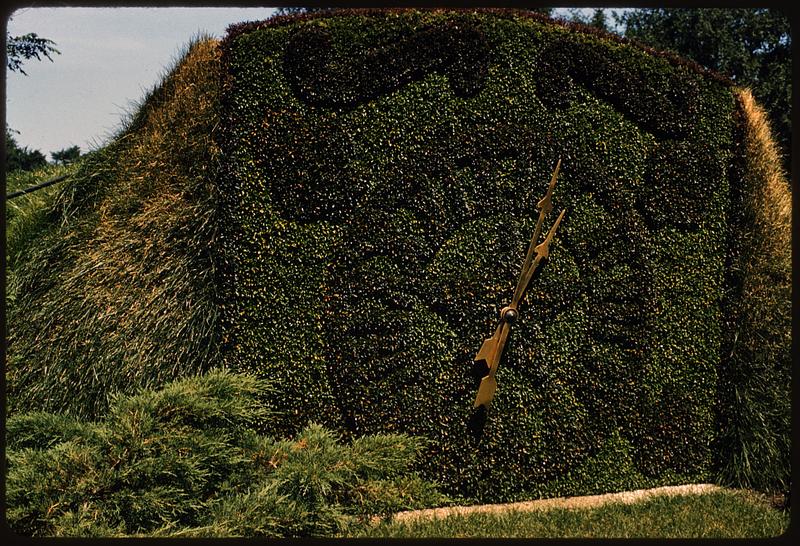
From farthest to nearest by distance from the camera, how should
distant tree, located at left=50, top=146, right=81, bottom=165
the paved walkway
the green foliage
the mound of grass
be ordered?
distant tree, located at left=50, top=146, right=81, bottom=165 < the mound of grass < the paved walkway < the green foliage

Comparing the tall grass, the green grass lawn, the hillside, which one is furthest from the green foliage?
the tall grass

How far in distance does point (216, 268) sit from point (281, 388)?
107 centimetres

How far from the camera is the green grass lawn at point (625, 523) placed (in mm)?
4723

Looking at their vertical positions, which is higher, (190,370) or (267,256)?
(267,256)

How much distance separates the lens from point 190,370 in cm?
543

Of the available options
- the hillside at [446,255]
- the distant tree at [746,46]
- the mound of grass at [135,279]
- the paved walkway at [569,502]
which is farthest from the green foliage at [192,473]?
the distant tree at [746,46]

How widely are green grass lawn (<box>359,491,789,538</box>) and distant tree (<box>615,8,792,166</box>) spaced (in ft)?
40.9

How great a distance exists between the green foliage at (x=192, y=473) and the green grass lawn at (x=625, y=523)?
37 cm

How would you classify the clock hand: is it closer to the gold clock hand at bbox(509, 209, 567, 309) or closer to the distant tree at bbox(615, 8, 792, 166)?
the gold clock hand at bbox(509, 209, 567, 309)

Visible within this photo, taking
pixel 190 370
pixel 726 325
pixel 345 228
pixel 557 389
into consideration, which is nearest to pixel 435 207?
pixel 345 228

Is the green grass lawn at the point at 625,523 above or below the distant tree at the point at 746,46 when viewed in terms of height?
below

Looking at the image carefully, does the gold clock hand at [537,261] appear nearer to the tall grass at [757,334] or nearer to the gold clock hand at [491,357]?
the gold clock hand at [491,357]

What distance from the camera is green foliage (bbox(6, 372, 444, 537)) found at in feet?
13.1

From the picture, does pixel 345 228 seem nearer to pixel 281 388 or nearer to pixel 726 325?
pixel 281 388
